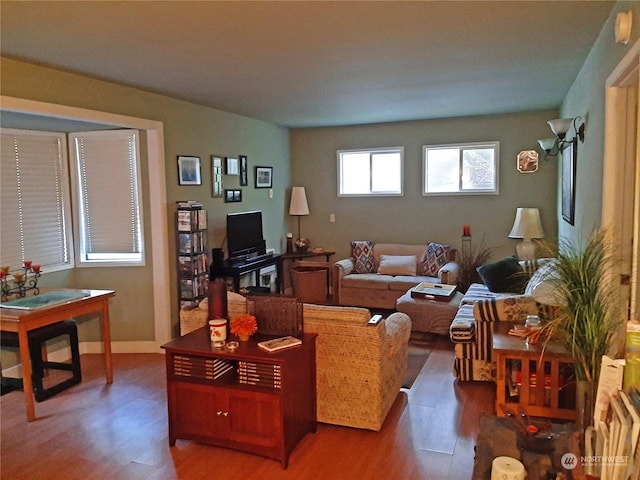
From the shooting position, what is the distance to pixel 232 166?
5.79 metres

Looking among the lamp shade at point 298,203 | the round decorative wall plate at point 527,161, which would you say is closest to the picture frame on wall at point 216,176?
the lamp shade at point 298,203

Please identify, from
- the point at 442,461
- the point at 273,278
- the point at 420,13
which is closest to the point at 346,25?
the point at 420,13

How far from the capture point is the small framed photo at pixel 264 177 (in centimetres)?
641

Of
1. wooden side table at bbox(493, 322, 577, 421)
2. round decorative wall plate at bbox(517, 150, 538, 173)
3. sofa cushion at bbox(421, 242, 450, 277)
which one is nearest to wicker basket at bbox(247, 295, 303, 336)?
wooden side table at bbox(493, 322, 577, 421)

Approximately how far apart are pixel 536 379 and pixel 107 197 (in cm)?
402

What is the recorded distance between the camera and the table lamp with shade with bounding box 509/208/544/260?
580 cm

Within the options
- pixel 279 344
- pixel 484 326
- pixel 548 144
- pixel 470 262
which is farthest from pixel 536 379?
pixel 470 262

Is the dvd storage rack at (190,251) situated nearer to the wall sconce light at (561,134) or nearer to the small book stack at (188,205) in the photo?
the small book stack at (188,205)

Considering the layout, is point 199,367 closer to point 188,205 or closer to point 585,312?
point 585,312

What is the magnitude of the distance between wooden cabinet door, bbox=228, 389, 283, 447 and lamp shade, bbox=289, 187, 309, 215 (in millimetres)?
4503

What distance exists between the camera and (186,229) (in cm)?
465

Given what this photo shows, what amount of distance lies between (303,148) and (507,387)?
492 cm

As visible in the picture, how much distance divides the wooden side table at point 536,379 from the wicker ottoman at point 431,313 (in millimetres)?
1692

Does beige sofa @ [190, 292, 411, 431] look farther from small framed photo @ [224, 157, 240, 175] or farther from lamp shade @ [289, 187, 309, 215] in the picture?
lamp shade @ [289, 187, 309, 215]
